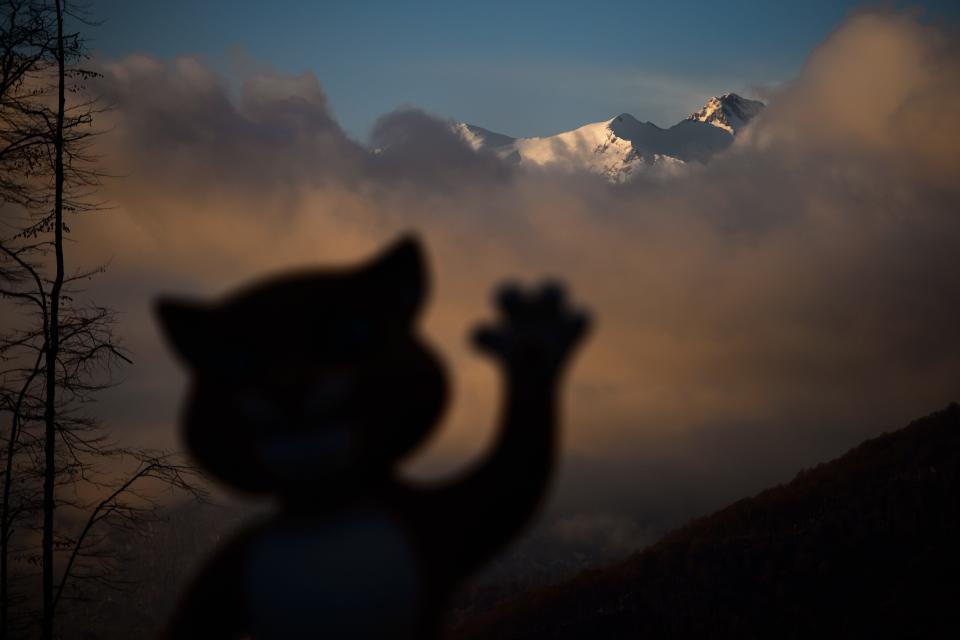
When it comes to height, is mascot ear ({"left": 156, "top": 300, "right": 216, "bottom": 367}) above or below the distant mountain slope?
above

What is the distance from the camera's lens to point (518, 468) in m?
2.65

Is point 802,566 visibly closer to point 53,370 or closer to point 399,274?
point 53,370

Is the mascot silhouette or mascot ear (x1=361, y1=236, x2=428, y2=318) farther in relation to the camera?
mascot ear (x1=361, y1=236, x2=428, y2=318)

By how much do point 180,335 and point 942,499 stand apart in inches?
1277

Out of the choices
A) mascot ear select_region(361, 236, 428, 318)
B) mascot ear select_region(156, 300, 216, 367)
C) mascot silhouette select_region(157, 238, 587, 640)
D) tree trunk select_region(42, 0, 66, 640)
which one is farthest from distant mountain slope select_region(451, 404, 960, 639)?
mascot ear select_region(156, 300, 216, 367)

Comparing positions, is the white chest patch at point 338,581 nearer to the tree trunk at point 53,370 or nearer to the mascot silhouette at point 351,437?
the mascot silhouette at point 351,437

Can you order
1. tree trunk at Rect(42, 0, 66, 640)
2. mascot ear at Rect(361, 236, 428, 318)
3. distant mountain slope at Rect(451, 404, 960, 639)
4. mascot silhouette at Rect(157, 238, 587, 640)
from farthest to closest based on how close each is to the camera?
distant mountain slope at Rect(451, 404, 960, 639)
tree trunk at Rect(42, 0, 66, 640)
mascot ear at Rect(361, 236, 428, 318)
mascot silhouette at Rect(157, 238, 587, 640)

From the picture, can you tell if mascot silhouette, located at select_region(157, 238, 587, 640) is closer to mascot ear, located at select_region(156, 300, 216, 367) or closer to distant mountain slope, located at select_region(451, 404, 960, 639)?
mascot ear, located at select_region(156, 300, 216, 367)

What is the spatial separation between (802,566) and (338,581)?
28654 millimetres

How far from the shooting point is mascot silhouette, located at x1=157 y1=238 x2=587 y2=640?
2553mm

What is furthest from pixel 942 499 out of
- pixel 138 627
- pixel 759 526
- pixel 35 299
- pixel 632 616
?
pixel 138 627

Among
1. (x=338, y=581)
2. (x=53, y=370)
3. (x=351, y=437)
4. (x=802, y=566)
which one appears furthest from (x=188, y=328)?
(x=802, y=566)

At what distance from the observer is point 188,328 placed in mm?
2744

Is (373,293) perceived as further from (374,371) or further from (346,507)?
(346,507)
